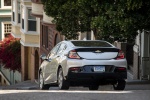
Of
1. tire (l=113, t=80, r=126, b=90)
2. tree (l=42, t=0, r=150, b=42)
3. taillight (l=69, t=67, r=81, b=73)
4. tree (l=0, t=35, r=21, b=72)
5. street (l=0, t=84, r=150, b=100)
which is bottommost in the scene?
tree (l=0, t=35, r=21, b=72)

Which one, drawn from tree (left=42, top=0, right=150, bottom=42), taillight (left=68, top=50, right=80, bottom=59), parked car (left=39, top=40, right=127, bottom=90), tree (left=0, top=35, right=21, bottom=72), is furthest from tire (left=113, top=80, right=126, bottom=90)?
tree (left=0, top=35, right=21, bottom=72)

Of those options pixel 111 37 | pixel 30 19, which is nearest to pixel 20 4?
pixel 30 19

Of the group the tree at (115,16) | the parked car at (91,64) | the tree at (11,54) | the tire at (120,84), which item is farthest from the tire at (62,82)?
the tree at (11,54)

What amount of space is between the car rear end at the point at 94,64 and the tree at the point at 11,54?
3047cm

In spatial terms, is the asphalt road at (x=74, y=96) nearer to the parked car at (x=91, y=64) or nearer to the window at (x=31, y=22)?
the parked car at (x=91, y=64)

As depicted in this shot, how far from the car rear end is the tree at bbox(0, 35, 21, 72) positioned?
30471mm

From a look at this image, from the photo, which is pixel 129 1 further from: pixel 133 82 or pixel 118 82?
pixel 133 82

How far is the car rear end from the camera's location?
1534 centimetres

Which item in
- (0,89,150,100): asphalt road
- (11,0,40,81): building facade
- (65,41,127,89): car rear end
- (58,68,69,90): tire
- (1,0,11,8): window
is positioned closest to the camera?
(0,89,150,100): asphalt road

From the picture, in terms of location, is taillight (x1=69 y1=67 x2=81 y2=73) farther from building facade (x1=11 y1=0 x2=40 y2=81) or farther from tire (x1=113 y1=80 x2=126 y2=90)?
building facade (x1=11 y1=0 x2=40 y2=81)

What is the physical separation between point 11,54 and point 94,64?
31.8m

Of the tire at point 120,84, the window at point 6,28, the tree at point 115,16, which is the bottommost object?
the window at point 6,28

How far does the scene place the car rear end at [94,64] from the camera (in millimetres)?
15336

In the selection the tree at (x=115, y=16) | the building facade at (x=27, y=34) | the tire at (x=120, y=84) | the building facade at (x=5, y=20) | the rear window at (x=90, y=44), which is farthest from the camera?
the building facade at (x=5, y=20)
